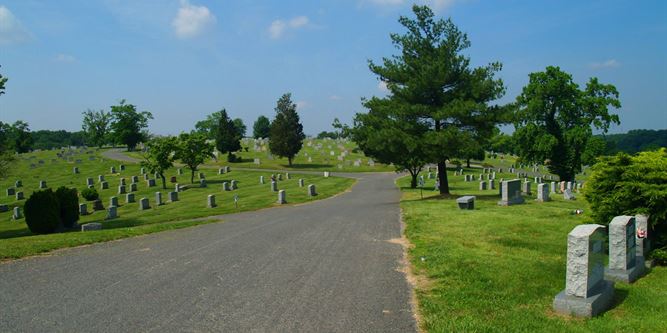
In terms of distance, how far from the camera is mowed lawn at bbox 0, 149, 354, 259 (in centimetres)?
1359

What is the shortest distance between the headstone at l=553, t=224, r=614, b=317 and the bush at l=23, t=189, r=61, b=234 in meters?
19.9

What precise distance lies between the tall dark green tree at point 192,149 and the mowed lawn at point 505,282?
32575mm

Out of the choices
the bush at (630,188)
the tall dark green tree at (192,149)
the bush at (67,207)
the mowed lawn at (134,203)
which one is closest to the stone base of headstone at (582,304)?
the bush at (630,188)

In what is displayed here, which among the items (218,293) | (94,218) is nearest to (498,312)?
(218,293)

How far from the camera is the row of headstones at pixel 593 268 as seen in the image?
22.6ft

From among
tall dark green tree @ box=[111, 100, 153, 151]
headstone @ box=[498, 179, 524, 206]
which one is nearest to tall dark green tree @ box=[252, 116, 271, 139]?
tall dark green tree @ box=[111, 100, 153, 151]

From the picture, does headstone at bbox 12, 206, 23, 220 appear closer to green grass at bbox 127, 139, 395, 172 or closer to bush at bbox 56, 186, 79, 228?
bush at bbox 56, 186, 79, 228

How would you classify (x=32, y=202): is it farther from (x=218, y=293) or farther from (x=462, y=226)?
(x=462, y=226)

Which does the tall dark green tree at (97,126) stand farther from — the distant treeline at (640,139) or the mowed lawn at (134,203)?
the distant treeline at (640,139)

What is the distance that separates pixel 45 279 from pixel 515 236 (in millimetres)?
11469

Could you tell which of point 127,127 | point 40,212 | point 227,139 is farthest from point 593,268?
point 127,127

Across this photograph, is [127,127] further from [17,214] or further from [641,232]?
[641,232]

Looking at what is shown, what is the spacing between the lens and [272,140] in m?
59.7

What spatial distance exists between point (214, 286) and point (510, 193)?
16247 mm
